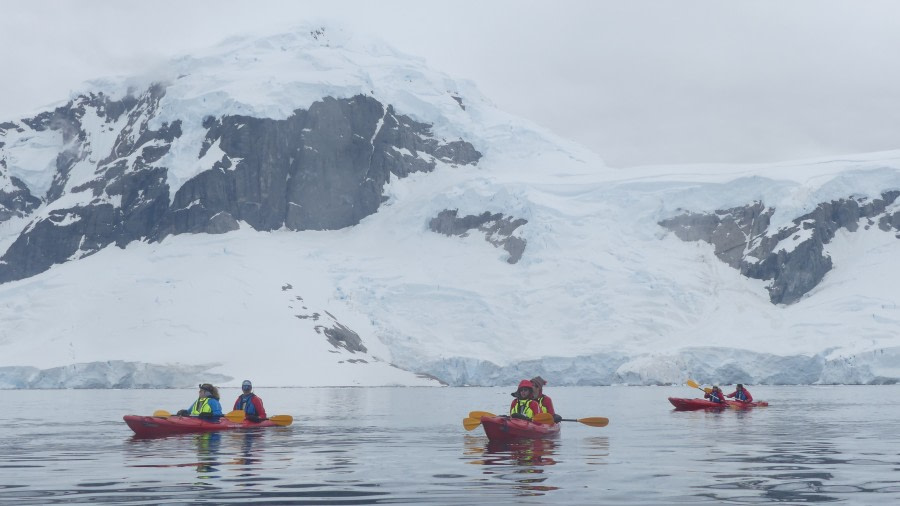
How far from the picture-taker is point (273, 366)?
400 ft

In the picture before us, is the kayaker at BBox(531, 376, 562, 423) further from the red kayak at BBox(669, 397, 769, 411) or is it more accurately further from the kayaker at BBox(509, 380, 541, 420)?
the red kayak at BBox(669, 397, 769, 411)

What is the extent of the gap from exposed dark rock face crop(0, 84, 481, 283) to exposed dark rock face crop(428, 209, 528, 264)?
18.1 meters

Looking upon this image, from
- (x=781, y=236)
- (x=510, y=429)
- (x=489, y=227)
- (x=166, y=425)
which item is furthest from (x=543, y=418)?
(x=781, y=236)

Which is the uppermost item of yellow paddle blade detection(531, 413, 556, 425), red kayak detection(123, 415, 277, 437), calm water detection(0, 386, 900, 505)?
yellow paddle blade detection(531, 413, 556, 425)

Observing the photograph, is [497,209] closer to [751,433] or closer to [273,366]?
[273,366]

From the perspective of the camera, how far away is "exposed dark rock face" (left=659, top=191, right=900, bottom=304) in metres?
153

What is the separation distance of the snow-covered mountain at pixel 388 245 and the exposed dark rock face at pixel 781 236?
327 mm

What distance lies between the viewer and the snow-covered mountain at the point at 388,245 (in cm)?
12500

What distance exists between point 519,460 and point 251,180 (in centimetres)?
15500

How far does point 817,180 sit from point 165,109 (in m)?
97.0

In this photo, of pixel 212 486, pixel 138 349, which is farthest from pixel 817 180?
pixel 212 486

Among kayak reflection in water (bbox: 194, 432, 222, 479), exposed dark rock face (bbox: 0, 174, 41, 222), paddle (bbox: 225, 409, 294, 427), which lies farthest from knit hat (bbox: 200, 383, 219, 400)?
exposed dark rock face (bbox: 0, 174, 41, 222)

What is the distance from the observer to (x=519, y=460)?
78.6 feet

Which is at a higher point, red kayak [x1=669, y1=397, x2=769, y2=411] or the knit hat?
the knit hat
